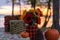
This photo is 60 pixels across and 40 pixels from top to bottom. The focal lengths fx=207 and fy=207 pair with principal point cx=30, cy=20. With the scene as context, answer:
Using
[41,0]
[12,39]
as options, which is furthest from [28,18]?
[41,0]

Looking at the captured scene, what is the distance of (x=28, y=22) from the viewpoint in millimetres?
1267

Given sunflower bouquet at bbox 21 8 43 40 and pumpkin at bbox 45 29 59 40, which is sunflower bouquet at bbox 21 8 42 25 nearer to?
sunflower bouquet at bbox 21 8 43 40

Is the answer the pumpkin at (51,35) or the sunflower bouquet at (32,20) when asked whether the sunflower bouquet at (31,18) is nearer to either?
the sunflower bouquet at (32,20)

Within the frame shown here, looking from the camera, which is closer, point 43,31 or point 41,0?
point 43,31

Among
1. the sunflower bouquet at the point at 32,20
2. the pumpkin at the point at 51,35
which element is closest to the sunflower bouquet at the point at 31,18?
the sunflower bouquet at the point at 32,20

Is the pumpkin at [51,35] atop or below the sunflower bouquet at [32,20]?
below

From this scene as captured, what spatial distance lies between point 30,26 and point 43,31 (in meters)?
0.11

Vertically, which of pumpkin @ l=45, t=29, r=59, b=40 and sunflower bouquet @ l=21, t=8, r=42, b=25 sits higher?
sunflower bouquet @ l=21, t=8, r=42, b=25

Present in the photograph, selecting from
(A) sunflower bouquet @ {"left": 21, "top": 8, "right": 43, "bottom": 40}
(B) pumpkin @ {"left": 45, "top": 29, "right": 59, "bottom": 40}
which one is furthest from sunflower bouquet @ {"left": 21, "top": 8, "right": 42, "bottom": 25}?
(B) pumpkin @ {"left": 45, "top": 29, "right": 59, "bottom": 40}

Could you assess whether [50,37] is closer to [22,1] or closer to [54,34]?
[54,34]

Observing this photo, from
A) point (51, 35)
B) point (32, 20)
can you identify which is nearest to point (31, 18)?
point (32, 20)

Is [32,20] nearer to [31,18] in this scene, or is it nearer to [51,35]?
[31,18]

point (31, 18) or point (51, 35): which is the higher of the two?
point (31, 18)

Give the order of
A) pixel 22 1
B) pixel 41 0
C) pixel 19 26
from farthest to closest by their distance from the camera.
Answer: pixel 22 1 < pixel 41 0 < pixel 19 26
